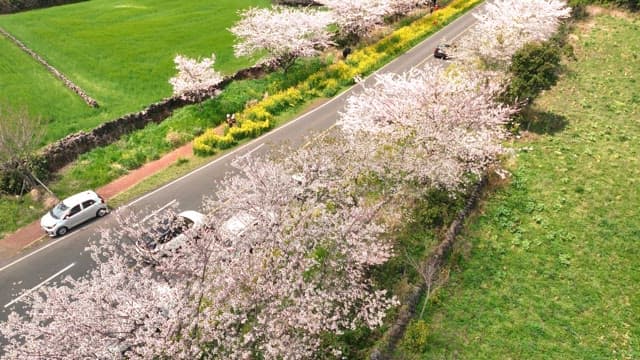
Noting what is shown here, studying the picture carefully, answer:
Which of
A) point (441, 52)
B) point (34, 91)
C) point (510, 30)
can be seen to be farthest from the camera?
point (441, 52)

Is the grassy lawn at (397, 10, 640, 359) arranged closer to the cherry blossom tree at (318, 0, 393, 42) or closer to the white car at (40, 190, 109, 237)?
the white car at (40, 190, 109, 237)

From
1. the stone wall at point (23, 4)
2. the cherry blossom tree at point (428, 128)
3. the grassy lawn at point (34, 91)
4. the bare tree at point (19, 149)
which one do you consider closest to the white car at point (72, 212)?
the bare tree at point (19, 149)

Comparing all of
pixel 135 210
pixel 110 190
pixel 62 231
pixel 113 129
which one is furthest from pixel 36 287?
pixel 113 129

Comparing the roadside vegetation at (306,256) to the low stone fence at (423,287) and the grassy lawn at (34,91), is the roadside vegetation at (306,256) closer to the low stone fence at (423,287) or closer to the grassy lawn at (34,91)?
the low stone fence at (423,287)

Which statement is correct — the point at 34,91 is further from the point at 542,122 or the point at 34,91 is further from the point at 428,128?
the point at 542,122

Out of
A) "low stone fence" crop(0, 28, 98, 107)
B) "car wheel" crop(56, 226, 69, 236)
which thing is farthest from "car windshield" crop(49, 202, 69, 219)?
"low stone fence" crop(0, 28, 98, 107)

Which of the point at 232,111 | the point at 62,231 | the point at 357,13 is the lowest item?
the point at 62,231
